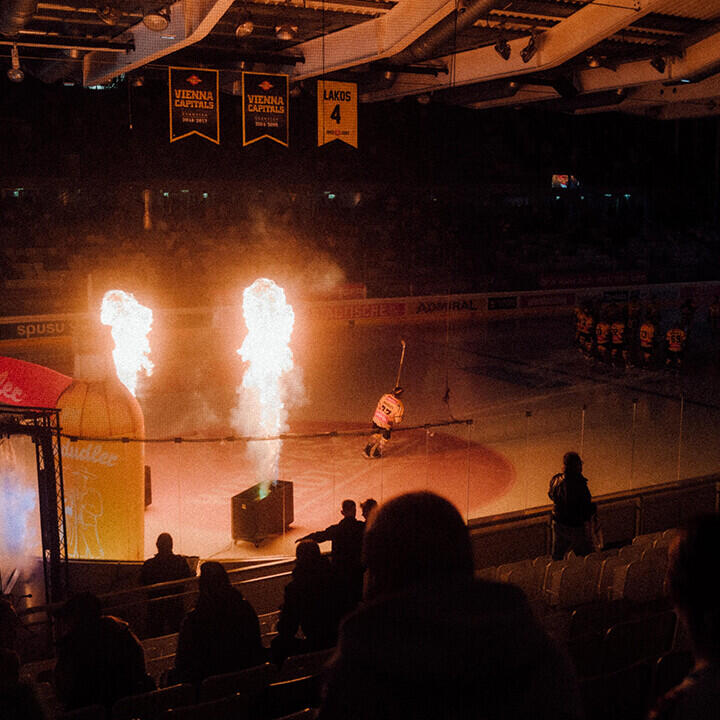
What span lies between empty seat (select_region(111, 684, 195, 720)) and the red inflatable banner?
493cm

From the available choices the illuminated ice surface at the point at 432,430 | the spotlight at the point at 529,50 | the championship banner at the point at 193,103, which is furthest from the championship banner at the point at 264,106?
the spotlight at the point at 529,50

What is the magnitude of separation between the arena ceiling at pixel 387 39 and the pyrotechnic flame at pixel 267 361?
5953 millimetres

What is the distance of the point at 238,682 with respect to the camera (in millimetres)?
4520

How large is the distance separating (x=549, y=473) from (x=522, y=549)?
4.21m

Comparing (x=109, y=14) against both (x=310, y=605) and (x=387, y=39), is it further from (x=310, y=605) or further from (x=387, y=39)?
(x=310, y=605)

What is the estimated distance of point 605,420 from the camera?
1324 cm

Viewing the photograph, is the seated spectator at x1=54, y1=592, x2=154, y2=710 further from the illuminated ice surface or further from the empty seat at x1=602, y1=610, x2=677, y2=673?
the illuminated ice surface

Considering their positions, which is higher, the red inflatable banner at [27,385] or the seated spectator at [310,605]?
the red inflatable banner at [27,385]

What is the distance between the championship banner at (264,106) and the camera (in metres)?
14.1

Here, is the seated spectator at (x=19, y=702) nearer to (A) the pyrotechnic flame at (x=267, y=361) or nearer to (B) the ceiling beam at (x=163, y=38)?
(A) the pyrotechnic flame at (x=267, y=361)

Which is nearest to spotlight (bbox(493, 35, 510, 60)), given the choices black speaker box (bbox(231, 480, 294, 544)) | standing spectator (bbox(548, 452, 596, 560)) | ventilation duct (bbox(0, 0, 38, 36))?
ventilation duct (bbox(0, 0, 38, 36))

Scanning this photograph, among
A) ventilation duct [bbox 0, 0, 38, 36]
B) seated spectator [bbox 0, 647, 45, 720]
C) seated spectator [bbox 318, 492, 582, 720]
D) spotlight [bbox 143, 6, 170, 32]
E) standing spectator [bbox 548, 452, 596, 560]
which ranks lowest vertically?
standing spectator [bbox 548, 452, 596, 560]

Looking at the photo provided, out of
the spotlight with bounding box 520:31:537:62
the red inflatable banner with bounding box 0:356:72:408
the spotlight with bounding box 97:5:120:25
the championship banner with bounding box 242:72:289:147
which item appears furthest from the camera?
the spotlight with bounding box 520:31:537:62

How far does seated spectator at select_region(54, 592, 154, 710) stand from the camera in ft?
14.1
